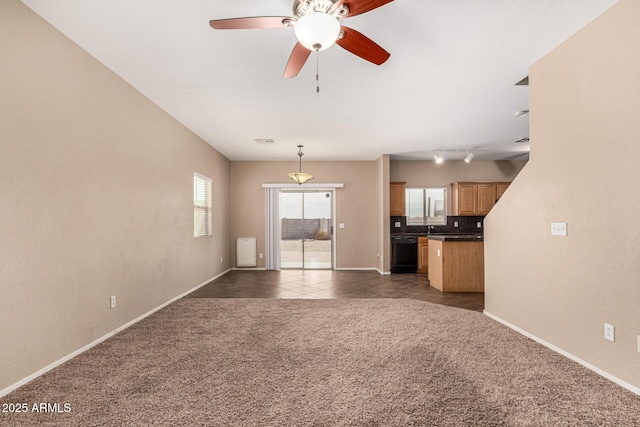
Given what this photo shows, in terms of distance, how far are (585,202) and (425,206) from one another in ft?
18.2

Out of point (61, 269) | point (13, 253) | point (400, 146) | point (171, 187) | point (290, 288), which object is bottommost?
point (290, 288)

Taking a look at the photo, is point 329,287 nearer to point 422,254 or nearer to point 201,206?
point 422,254

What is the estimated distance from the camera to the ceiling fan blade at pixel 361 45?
2.03 m

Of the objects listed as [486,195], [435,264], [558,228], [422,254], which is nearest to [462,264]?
[435,264]

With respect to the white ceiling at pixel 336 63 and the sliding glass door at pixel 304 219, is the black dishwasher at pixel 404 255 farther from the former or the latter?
the white ceiling at pixel 336 63

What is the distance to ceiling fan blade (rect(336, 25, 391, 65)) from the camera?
203cm

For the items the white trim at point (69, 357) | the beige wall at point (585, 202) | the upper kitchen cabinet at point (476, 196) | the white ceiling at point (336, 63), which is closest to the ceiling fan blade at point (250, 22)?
the white ceiling at point (336, 63)

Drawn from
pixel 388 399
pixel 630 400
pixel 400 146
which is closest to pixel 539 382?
pixel 630 400

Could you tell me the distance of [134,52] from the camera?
287 cm

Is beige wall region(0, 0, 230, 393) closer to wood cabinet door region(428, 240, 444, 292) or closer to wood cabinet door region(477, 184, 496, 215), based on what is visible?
wood cabinet door region(428, 240, 444, 292)

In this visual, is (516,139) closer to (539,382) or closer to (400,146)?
(400,146)

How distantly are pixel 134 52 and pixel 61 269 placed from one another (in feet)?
6.57

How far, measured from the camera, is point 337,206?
7863mm

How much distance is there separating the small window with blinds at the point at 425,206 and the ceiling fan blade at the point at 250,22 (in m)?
6.58
